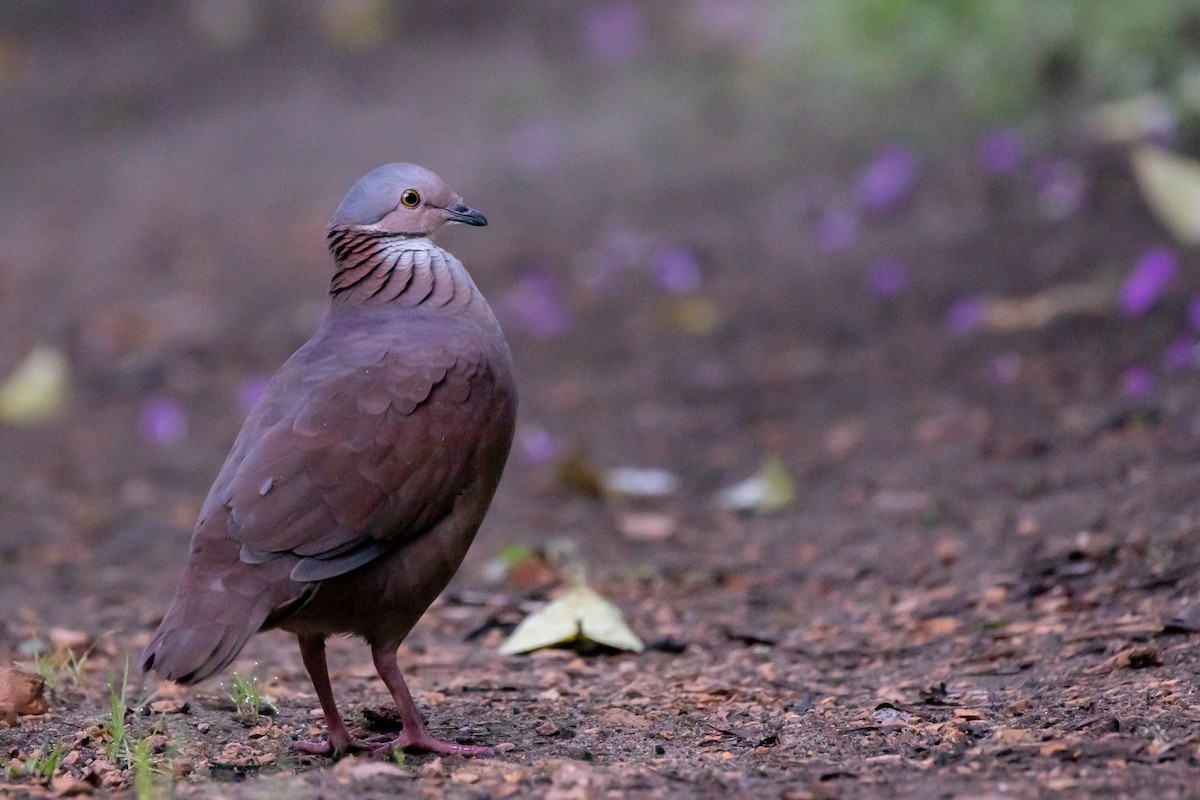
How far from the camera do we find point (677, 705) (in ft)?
12.5

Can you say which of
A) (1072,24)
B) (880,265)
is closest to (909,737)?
(880,265)

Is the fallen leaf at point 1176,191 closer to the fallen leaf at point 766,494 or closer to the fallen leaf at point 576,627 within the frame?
the fallen leaf at point 766,494

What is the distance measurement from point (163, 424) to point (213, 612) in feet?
14.1

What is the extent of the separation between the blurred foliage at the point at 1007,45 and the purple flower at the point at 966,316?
1626 millimetres

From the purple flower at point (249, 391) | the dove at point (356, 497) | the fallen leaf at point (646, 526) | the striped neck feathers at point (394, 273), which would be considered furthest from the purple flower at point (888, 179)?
the dove at point (356, 497)

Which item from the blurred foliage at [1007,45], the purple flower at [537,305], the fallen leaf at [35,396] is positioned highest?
the blurred foliage at [1007,45]

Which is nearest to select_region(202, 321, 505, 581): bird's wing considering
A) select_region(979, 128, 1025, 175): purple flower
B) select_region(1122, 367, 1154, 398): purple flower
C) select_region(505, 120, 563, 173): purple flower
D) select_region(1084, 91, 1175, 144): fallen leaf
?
select_region(1122, 367, 1154, 398): purple flower

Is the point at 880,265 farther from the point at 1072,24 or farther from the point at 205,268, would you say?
the point at 205,268

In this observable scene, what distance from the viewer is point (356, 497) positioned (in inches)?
133

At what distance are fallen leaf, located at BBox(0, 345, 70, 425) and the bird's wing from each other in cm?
444

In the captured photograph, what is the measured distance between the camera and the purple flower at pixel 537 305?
26.5ft

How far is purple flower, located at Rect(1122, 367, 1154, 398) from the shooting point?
5.86 metres

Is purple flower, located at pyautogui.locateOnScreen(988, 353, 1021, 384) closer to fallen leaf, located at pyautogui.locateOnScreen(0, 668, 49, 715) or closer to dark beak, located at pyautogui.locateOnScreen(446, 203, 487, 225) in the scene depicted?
dark beak, located at pyautogui.locateOnScreen(446, 203, 487, 225)

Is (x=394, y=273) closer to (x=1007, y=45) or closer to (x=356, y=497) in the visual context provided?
(x=356, y=497)
